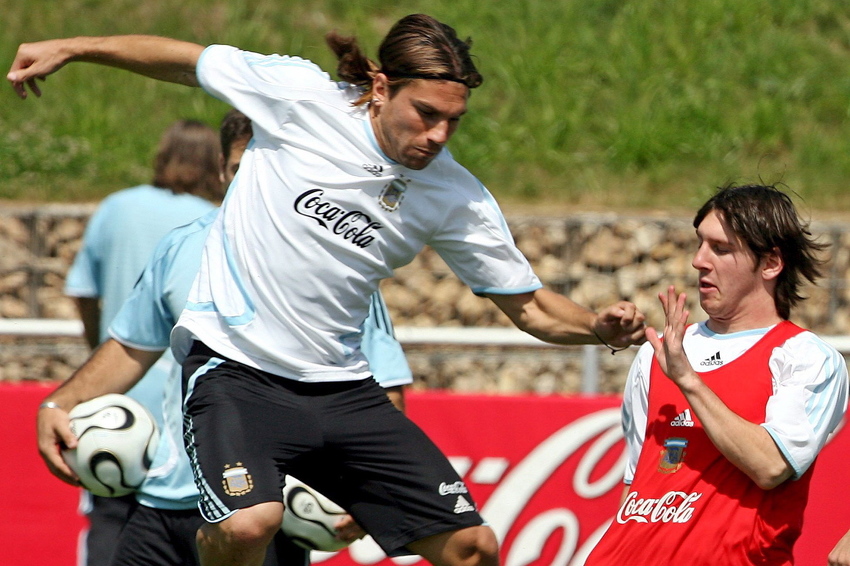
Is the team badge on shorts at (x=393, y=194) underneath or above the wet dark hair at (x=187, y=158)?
above

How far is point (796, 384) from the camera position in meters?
2.94

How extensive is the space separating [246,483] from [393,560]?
2.48 meters

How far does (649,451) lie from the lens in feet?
10.3

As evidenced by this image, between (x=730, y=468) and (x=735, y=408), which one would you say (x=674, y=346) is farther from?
(x=730, y=468)

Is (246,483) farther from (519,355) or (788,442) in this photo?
(519,355)

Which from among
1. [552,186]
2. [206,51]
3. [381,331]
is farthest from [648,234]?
[206,51]

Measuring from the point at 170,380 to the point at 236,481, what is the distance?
95 cm

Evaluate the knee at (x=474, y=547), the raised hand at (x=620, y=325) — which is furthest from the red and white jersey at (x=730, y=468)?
the knee at (x=474, y=547)

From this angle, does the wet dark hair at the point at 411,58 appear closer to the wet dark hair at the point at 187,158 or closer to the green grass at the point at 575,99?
the wet dark hair at the point at 187,158

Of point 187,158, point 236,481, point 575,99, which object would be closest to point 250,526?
point 236,481

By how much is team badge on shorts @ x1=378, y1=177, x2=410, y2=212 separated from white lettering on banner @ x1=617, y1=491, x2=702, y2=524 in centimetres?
104

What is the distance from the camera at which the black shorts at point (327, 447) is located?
3.25 m

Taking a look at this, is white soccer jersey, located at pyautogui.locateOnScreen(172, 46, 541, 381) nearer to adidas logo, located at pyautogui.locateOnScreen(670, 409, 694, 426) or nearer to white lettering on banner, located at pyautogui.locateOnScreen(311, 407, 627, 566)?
adidas logo, located at pyautogui.locateOnScreen(670, 409, 694, 426)

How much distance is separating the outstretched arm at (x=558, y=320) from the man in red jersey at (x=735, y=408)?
0.34 m
